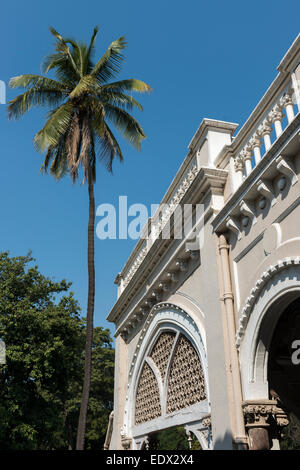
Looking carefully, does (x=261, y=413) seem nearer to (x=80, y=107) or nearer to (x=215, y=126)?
(x=215, y=126)

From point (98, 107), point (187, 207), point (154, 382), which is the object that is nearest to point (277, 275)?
point (187, 207)

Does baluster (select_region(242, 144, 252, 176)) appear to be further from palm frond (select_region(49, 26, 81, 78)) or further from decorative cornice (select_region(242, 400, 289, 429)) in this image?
palm frond (select_region(49, 26, 81, 78))

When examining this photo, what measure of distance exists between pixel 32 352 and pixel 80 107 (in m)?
11.3

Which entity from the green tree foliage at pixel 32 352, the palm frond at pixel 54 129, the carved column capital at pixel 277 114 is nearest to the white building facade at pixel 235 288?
the carved column capital at pixel 277 114

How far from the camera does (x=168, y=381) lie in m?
10.8

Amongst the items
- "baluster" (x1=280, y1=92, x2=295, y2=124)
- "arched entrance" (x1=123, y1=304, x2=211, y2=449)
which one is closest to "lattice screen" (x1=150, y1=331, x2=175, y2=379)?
"arched entrance" (x1=123, y1=304, x2=211, y2=449)

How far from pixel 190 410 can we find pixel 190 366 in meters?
0.89

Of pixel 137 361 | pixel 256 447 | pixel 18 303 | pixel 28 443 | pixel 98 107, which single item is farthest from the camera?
pixel 18 303

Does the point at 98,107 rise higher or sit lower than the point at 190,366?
higher

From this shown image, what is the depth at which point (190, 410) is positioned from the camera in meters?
9.33

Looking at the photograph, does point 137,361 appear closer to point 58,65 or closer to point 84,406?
point 84,406

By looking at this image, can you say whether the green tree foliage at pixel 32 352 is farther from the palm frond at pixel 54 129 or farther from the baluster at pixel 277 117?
the baluster at pixel 277 117

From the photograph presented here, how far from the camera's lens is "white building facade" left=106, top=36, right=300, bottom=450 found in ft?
21.6

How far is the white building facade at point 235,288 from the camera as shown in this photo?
260 inches
